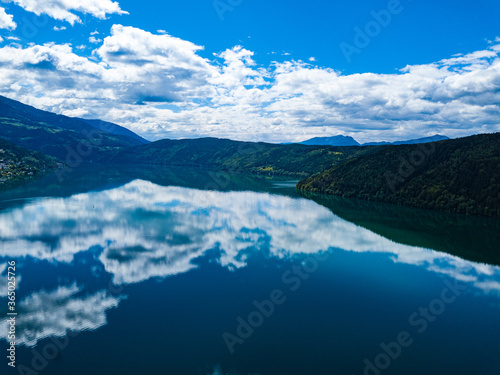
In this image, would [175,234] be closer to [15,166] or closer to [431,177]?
[431,177]

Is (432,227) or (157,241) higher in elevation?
(432,227)

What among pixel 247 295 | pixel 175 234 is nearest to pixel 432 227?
pixel 247 295

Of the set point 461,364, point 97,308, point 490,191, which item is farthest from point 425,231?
point 97,308

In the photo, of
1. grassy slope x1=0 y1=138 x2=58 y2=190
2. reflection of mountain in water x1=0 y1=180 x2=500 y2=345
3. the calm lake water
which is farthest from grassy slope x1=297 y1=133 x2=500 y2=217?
grassy slope x1=0 y1=138 x2=58 y2=190

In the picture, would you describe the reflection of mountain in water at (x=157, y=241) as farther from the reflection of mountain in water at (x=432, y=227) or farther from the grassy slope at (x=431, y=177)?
the grassy slope at (x=431, y=177)

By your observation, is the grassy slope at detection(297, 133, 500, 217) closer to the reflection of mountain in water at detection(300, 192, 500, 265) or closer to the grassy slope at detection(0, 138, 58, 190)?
the reflection of mountain in water at detection(300, 192, 500, 265)

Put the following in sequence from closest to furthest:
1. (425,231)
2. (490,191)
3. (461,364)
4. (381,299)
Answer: (461,364) → (381,299) → (425,231) → (490,191)

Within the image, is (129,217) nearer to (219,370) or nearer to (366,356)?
(219,370)
